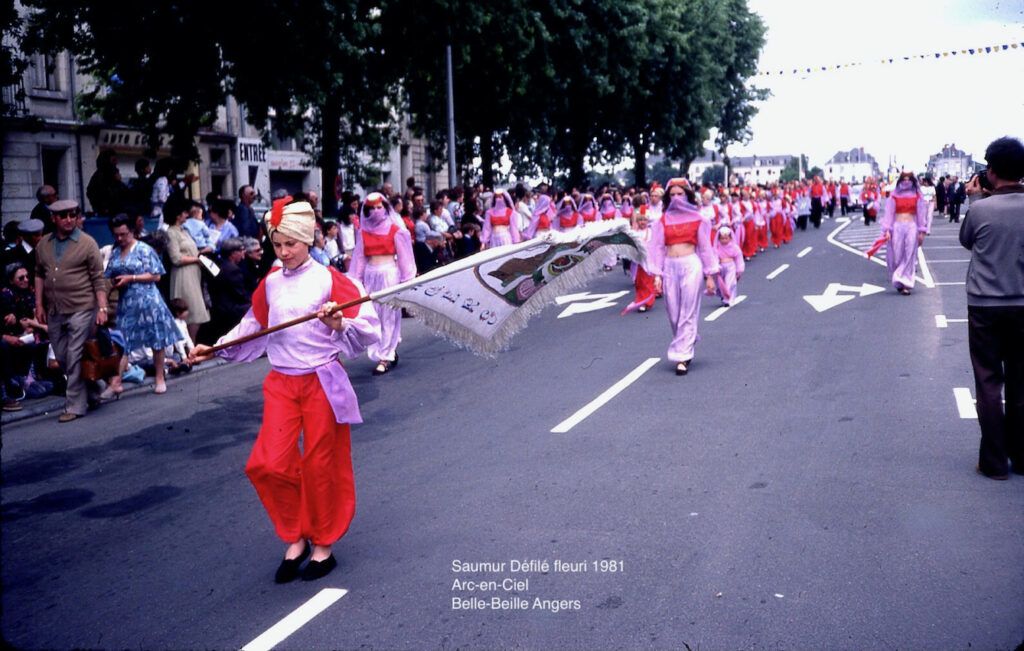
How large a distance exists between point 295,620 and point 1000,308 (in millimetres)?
4686

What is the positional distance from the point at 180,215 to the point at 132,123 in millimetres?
8261

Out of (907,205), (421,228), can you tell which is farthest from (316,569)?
(907,205)

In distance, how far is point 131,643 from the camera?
15.6 feet

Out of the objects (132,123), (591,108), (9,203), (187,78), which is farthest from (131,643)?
(591,108)

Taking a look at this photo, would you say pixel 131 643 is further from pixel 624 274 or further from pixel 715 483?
pixel 624 274

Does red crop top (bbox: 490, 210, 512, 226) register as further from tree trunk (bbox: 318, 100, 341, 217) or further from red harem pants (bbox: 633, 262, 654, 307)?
red harem pants (bbox: 633, 262, 654, 307)

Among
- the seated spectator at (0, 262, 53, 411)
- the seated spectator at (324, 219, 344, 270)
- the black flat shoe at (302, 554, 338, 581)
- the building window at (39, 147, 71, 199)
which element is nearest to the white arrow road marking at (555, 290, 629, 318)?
the seated spectator at (324, 219, 344, 270)

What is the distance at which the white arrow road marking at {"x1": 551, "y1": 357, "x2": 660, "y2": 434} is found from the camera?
873 cm

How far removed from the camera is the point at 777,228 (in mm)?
34125

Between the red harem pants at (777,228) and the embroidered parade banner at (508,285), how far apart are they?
1137 inches

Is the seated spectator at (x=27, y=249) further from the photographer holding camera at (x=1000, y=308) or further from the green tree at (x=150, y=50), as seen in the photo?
the photographer holding camera at (x=1000, y=308)

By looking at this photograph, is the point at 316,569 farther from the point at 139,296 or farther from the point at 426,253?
the point at 426,253

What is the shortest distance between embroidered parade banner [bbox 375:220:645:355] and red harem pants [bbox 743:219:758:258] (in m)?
24.0

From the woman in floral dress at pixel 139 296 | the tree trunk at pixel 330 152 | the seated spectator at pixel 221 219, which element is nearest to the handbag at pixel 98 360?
the woman in floral dress at pixel 139 296
